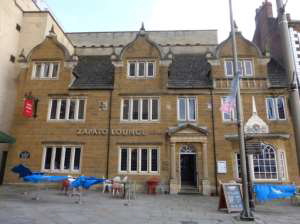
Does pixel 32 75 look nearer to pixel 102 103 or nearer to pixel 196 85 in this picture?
pixel 102 103

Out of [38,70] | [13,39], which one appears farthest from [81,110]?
[13,39]

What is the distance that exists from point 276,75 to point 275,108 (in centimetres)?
296

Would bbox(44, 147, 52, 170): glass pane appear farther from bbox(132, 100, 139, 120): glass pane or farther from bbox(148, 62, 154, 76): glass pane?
bbox(148, 62, 154, 76): glass pane

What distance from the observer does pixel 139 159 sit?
16859 millimetres

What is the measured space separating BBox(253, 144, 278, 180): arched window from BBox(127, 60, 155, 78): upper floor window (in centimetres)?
997

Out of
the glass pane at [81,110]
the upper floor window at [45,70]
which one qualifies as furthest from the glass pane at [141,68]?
the upper floor window at [45,70]

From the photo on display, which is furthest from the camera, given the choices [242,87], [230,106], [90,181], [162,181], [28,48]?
[28,48]

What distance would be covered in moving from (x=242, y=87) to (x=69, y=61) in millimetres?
13954

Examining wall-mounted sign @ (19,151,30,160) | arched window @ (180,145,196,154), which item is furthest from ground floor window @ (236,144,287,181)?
wall-mounted sign @ (19,151,30,160)

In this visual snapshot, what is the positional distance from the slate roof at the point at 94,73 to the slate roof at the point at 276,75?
12635mm

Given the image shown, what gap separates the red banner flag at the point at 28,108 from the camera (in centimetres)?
1720

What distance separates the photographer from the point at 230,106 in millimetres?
10148

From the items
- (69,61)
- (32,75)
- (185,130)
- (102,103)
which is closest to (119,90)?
(102,103)

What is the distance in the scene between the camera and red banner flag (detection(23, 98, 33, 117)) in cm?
1720
